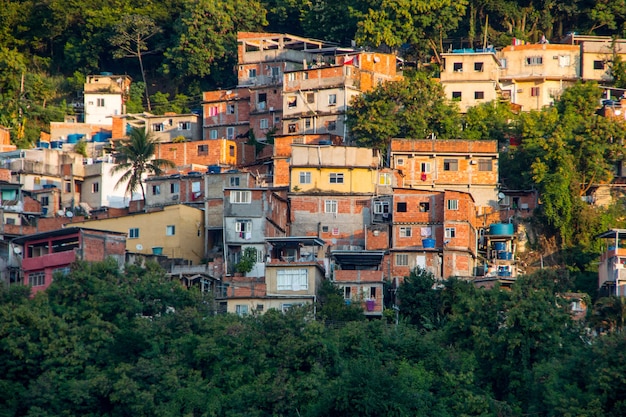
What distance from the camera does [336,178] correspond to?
2520 inches

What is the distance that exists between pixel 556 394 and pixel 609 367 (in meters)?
1.88

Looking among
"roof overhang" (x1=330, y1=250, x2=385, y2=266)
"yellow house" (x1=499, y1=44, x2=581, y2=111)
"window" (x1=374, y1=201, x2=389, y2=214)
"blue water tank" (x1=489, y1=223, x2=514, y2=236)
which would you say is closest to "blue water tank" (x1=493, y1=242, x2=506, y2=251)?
"blue water tank" (x1=489, y1=223, x2=514, y2=236)

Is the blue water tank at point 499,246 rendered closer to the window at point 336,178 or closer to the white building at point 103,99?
the window at point 336,178

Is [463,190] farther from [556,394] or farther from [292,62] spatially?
[556,394]

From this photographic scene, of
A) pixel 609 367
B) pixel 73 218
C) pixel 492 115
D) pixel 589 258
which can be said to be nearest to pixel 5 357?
pixel 73 218

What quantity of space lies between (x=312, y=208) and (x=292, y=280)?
7.35 metres

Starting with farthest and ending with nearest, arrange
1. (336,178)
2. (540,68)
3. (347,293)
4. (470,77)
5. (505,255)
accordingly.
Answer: (540,68), (470,77), (336,178), (505,255), (347,293)

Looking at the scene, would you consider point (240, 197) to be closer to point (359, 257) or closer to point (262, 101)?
point (359, 257)

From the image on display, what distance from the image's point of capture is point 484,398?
4853 cm

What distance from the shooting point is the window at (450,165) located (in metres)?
66.2

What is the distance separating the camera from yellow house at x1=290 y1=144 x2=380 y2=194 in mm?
Result: 63906

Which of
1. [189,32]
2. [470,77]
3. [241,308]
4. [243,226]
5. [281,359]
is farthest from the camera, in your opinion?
[189,32]

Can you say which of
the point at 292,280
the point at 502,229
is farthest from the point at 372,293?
the point at 502,229

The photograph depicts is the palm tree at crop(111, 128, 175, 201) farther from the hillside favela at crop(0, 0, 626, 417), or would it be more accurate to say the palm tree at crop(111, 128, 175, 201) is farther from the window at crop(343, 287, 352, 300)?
the window at crop(343, 287, 352, 300)
